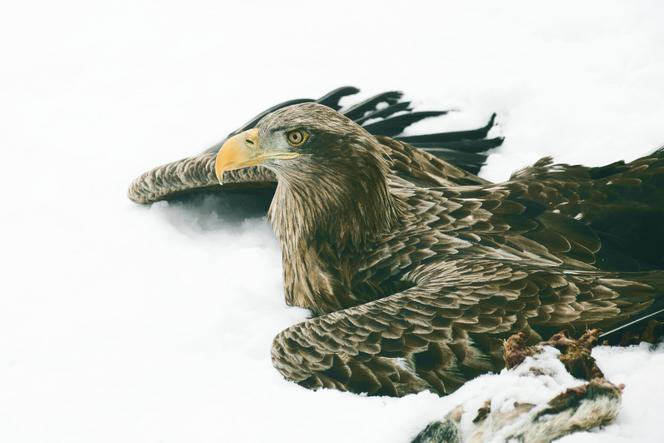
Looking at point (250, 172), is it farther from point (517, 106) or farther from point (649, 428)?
point (649, 428)

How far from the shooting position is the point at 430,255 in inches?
154

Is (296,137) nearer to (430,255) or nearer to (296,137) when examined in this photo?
(296,137)

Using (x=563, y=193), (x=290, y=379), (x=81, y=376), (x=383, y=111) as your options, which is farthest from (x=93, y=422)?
(x=383, y=111)

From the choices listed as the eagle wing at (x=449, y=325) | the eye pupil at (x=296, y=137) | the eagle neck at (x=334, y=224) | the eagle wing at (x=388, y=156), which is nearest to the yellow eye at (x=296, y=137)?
the eye pupil at (x=296, y=137)

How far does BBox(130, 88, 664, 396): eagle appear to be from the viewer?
125 inches

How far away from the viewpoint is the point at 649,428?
244 centimetres

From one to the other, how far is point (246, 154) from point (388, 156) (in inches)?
43.2

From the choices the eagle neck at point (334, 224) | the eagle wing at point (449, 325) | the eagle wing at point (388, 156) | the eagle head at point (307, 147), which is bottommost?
the eagle wing at point (449, 325)

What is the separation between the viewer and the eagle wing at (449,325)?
3117 mm

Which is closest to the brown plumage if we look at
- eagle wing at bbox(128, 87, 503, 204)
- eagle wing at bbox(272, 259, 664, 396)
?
eagle wing at bbox(272, 259, 664, 396)

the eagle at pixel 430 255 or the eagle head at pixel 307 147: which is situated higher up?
the eagle head at pixel 307 147

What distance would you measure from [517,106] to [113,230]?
3192mm

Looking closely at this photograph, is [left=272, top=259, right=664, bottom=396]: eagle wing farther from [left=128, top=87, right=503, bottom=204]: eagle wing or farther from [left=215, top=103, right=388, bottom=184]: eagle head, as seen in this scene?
[left=128, top=87, right=503, bottom=204]: eagle wing

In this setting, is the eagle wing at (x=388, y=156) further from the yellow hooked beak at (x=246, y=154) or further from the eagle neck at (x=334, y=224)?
the yellow hooked beak at (x=246, y=154)
